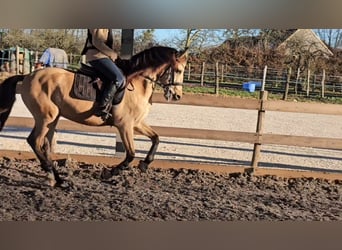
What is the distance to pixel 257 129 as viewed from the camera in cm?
366

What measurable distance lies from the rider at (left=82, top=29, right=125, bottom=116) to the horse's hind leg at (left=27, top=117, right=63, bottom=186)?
44cm

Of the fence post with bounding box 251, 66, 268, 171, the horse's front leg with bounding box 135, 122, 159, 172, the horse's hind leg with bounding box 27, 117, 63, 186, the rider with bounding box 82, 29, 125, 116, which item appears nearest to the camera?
the rider with bounding box 82, 29, 125, 116

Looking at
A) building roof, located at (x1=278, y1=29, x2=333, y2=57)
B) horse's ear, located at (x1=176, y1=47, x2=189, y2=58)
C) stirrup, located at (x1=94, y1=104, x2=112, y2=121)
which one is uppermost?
building roof, located at (x1=278, y1=29, x2=333, y2=57)

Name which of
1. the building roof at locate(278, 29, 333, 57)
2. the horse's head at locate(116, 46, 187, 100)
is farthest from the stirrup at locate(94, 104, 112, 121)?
the building roof at locate(278, 29, 333, 57)

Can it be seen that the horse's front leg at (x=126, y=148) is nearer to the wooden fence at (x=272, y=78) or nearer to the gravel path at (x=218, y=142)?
the gravel path at (x=218, y=142)

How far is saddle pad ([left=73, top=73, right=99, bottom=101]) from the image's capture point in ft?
10.1

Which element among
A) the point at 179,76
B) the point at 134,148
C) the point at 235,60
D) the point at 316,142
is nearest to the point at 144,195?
the point at 134,148

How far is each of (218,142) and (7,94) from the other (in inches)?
61.7

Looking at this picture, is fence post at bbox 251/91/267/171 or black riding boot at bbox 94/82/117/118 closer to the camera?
black riding boot at bbox 94/82/117/118

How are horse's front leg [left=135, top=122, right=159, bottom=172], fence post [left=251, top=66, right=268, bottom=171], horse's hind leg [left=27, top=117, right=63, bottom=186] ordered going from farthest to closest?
1. fence post [left=251, top=66, right=268, bottom=171]
2. horse's front leg [left=135, top=122, right=159, bottom=172]
3. horse's hind leg [left=27, top=117, right=63, bottom=186]

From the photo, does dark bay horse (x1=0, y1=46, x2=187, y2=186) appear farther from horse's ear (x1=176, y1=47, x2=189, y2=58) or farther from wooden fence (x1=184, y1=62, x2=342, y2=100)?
wooden fence (x1=184, y1=62, x2=342, y2=100)

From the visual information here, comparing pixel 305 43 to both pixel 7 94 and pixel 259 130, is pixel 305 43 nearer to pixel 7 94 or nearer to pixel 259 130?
pixel 259 130

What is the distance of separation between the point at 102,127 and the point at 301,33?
1.54 meters

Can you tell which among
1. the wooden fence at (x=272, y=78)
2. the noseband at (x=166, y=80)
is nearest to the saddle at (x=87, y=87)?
the noseband at (x=166, y=80)
